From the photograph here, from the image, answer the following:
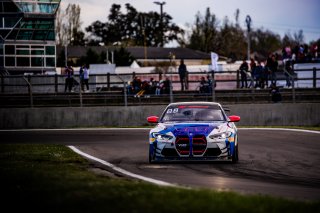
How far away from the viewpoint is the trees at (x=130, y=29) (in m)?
122

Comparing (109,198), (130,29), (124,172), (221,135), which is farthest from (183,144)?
(130,29)

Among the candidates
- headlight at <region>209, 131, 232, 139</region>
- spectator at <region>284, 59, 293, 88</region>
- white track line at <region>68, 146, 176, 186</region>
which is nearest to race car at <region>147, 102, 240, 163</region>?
headlight at <region>209, 131, 232, 139</region>

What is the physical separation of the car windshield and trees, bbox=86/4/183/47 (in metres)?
105

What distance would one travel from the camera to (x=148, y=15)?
4919 inches

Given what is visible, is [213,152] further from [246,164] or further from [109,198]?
[109,198]

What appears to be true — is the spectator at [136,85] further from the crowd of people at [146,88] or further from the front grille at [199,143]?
the front grille at [199,143]

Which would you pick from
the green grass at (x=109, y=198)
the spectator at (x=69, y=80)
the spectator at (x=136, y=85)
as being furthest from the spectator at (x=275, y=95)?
the green grass at (x=109, y=198)

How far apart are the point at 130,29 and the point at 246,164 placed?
4525 inches

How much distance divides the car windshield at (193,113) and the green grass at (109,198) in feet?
16.5

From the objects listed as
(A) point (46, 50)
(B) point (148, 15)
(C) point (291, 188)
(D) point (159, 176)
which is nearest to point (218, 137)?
(D) point (159, 176)

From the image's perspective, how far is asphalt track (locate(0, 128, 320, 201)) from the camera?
1075cm

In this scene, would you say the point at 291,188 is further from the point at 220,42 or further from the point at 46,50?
the point at 220,42

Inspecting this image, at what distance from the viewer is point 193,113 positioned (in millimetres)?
15586

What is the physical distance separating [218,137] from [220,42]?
302 ft
